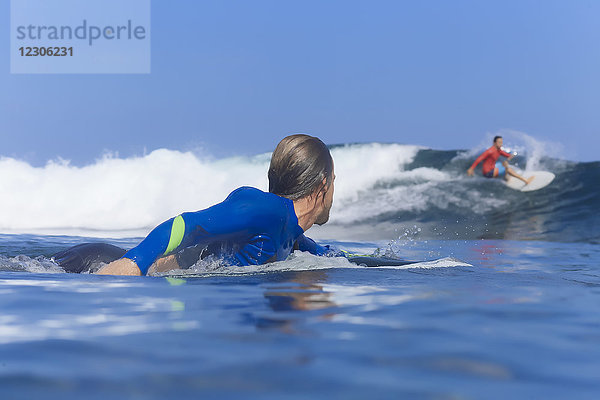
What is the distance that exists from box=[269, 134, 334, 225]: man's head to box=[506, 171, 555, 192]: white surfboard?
1439 cm

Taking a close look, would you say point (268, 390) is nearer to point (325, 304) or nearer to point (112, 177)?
point (325, 304)

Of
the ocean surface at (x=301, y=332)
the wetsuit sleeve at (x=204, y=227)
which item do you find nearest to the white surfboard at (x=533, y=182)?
the ocean surface at (x=301, y=332)

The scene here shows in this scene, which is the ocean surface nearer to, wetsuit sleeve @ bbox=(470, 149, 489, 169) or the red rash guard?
wetsuit sleeve @ bbox=(470, 149, 489, 169)

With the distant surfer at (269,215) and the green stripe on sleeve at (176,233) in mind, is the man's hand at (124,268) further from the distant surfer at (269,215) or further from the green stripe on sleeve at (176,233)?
the green stripe on sleeve at (176,233)

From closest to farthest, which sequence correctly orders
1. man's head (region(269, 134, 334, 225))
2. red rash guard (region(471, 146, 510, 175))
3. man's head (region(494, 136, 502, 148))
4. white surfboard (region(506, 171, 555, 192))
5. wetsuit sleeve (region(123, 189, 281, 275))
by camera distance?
1. wetsuit sleeve (region(123, 189, 281, 275))
2. man's head (region(269, 134, 334, 225))
3. man's head (region(494, 136, 502, 148))
4. red rash guard (region(471, 146, 510, 175))
5. white surfboard (region(506, 171, 555, 192))

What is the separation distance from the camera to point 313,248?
4258 millimetres

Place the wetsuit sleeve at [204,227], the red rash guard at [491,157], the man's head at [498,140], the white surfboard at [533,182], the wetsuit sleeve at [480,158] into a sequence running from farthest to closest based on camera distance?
the white surfboard at [533,182] < the red rash guard at [491,157] < the man's head at [498,140] < the wetsuit sleeve at [480,158] < the wetsuit sleeve at [204,227]

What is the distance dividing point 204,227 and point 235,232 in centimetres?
23

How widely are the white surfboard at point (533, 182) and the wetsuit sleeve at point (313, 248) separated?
44.2ft

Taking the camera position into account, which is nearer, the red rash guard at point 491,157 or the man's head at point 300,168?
the man's head at point 300,168

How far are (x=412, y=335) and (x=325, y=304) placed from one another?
21.7 inches

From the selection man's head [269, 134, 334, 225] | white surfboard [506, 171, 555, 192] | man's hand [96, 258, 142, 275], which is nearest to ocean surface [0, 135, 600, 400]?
man's hand [96, 258, 142, 275]

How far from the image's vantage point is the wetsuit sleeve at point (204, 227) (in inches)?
113

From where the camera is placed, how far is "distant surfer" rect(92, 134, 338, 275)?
119 inches
